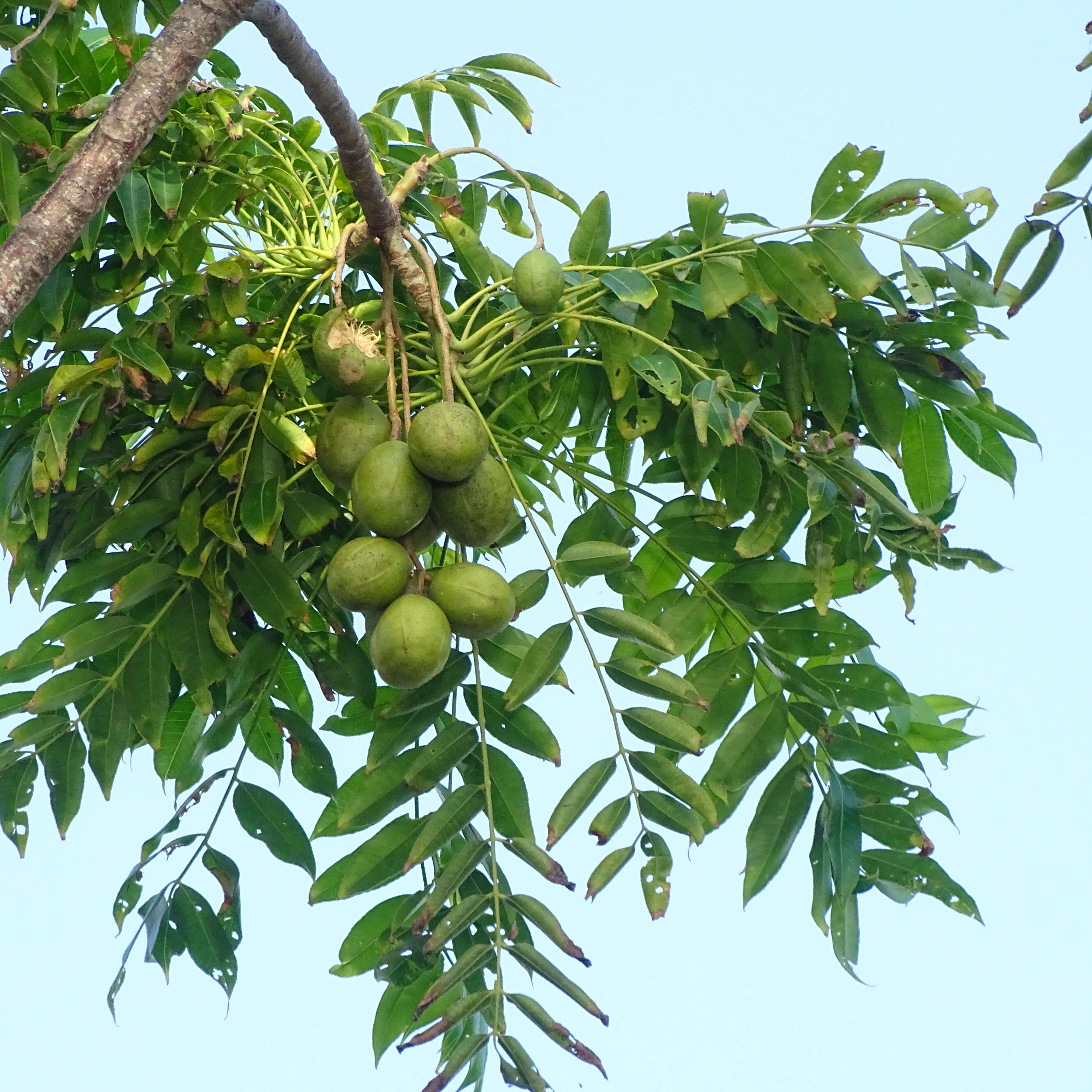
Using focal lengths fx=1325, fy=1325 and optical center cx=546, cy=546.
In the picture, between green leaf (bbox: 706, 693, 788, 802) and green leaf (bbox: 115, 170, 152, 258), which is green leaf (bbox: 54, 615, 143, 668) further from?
green leaf (bbox: 706, 693, 788, 802)

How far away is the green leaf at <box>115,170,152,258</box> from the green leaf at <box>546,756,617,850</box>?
0.83m

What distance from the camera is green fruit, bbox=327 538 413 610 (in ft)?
4.53

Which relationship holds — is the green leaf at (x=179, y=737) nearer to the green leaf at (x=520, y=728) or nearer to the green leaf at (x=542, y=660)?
the green leaf at (x=520, y=728)

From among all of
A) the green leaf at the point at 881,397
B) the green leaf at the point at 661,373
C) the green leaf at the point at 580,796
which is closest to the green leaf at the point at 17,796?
the green leaf at the point at 580,796

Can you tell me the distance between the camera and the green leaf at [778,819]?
164 cm

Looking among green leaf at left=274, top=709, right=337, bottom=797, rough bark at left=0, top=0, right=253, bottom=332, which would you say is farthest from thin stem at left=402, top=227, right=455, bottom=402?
green leaf at left=274, top=709, right=337, bottom=797

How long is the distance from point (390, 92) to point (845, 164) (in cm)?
73

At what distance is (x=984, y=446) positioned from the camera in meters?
1.83

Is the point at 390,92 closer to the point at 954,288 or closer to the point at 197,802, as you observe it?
the point at 954,288

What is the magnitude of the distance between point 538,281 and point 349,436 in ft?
0.90

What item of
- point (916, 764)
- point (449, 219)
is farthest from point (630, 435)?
point (916, 764)

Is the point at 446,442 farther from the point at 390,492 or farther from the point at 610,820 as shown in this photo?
the point at 610,820

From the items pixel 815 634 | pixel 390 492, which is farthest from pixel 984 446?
pixel 390 492

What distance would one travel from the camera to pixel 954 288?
165cm
